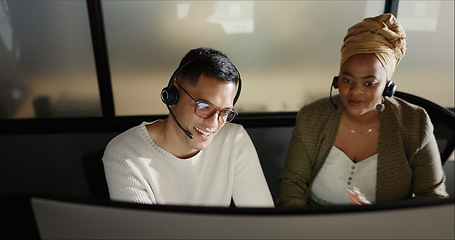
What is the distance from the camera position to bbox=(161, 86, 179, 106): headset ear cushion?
1119 millimetres

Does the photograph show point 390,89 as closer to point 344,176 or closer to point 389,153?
point 389,153

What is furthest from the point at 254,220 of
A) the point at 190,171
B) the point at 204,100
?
the point at 190,171

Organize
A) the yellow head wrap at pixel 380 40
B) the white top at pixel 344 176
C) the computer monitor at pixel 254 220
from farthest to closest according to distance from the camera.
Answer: the white top at pixel 344 176
the yellow head wrap at pixel 380 40
the computer monitor at pixel 254 220

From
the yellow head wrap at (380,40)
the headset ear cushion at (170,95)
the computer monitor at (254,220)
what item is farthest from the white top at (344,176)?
the computer monitor at (254,220)

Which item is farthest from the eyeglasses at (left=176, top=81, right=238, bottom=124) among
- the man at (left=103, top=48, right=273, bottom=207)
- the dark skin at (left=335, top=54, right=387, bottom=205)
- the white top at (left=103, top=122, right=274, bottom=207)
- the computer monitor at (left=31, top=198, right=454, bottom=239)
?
the computer monitor at (left=31, top=198, right=454, bottom=239)

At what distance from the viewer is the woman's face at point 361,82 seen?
140cm

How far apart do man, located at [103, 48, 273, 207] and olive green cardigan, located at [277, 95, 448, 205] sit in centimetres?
35

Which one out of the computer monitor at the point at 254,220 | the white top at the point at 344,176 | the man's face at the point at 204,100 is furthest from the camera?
the white top at the point at 344,176

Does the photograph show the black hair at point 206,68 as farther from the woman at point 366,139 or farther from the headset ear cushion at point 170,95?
A: the woman at point 366,139

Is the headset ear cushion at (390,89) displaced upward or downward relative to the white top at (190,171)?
upward

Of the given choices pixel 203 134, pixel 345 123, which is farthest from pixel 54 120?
pixel 345 123

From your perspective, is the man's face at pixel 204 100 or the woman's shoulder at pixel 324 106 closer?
the man's face at pixel 204 100

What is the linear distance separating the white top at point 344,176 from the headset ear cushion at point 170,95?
2.59 ft

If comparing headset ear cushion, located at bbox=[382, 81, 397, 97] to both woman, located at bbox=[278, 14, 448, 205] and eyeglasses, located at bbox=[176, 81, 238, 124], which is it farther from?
eyeglasses, located at bbox=[176, 81, 238, 124]
